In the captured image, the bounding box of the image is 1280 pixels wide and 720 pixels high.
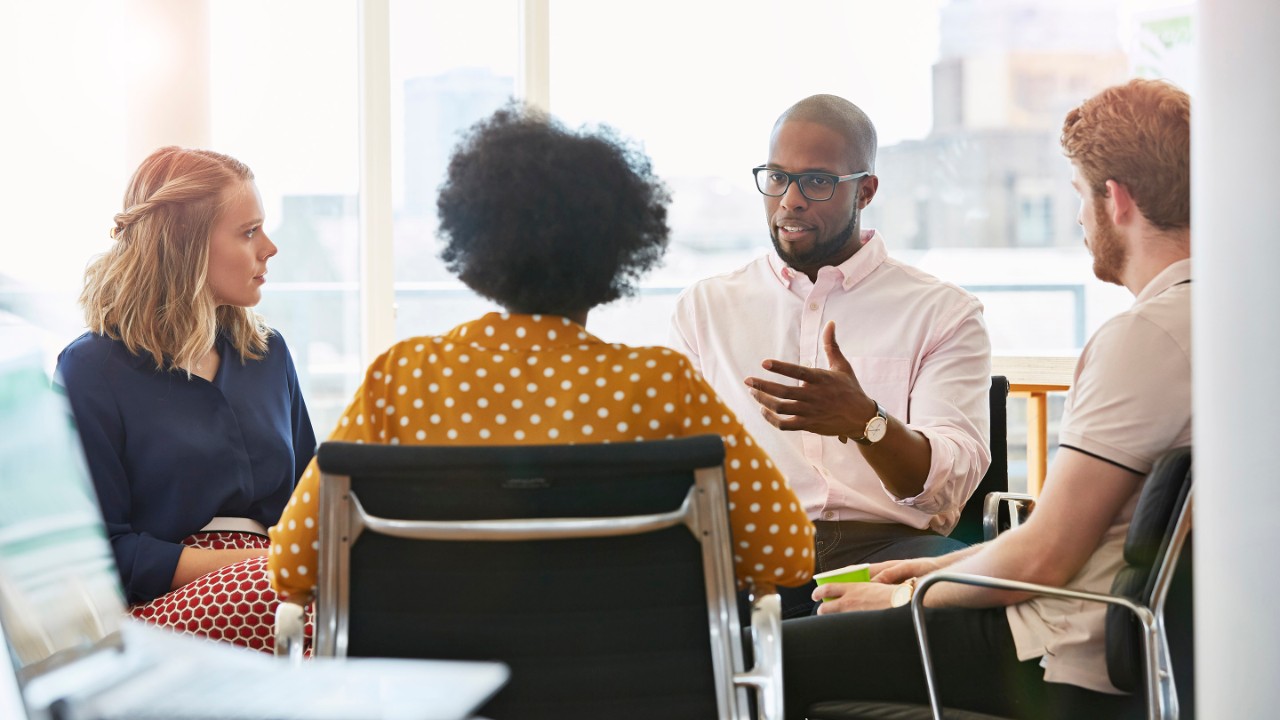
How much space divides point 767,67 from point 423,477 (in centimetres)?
380

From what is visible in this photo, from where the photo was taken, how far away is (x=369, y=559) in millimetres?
1218

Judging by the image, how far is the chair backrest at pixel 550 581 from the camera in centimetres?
117

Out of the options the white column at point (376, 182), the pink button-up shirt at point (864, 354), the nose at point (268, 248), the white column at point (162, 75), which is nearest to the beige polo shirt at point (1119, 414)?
the pink button-up shirt at point (864, 354)

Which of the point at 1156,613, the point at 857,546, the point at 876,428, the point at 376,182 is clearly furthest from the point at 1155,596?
the point at 376,182

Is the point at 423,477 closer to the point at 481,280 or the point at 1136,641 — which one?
the point at 481,280

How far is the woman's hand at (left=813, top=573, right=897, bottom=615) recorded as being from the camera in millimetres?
1747

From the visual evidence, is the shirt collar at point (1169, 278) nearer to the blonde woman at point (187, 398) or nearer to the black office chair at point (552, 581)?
the black office chair at point (552, 581)

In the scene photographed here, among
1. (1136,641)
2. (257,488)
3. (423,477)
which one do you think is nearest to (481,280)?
(423,477)

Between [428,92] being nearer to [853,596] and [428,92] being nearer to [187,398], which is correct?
[187,398]

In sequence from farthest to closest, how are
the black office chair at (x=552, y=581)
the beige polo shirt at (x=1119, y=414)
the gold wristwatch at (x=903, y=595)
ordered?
1. the gold wristwatch at (x=903, y=595)
2. the beige polo shirt at (x=1119, y=414)
3. the black office chair at (x=552, y=581)

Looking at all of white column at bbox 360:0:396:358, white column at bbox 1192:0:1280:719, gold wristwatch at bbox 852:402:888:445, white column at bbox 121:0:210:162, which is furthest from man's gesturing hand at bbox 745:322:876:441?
white column at bbox 360:0:396:358

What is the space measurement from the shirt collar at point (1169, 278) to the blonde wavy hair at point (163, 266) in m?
1.48

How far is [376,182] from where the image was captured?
417 cm

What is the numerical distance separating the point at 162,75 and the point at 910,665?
8.98 feet
